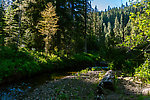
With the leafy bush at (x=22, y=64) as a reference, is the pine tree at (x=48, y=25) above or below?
above

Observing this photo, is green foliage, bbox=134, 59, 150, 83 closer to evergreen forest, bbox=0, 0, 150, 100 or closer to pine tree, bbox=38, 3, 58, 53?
evergreen forest, bbox=0, 0, 150, 100

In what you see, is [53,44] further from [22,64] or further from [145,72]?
[145,72]

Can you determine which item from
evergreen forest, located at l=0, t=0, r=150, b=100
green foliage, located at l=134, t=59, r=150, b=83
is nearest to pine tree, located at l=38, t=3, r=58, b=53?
evergreen forest, located at l=0, t=0, r=150, b=100

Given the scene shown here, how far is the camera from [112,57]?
13.3 metres

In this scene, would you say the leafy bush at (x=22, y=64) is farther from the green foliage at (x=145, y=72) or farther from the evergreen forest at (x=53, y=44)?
the green foliage at (x=145, y=72)

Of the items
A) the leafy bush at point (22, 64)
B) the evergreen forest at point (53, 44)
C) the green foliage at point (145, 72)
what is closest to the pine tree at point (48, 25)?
the evergreen forest at point (53, 44)

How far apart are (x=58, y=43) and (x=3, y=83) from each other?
1188 cm

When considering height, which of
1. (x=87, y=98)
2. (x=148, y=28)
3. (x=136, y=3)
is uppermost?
(x=136, y=3)

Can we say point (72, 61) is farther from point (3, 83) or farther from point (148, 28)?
point (148, 28)

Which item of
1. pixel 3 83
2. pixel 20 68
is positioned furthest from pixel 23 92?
pixel 20 68

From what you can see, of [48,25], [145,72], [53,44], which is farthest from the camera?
[53,44]

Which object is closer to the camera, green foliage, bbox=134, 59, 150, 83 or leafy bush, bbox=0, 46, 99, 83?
green foliage, bbox=134, 59, 150, 83

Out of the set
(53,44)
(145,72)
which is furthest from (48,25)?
(145,72)

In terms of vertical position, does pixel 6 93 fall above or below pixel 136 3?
below
